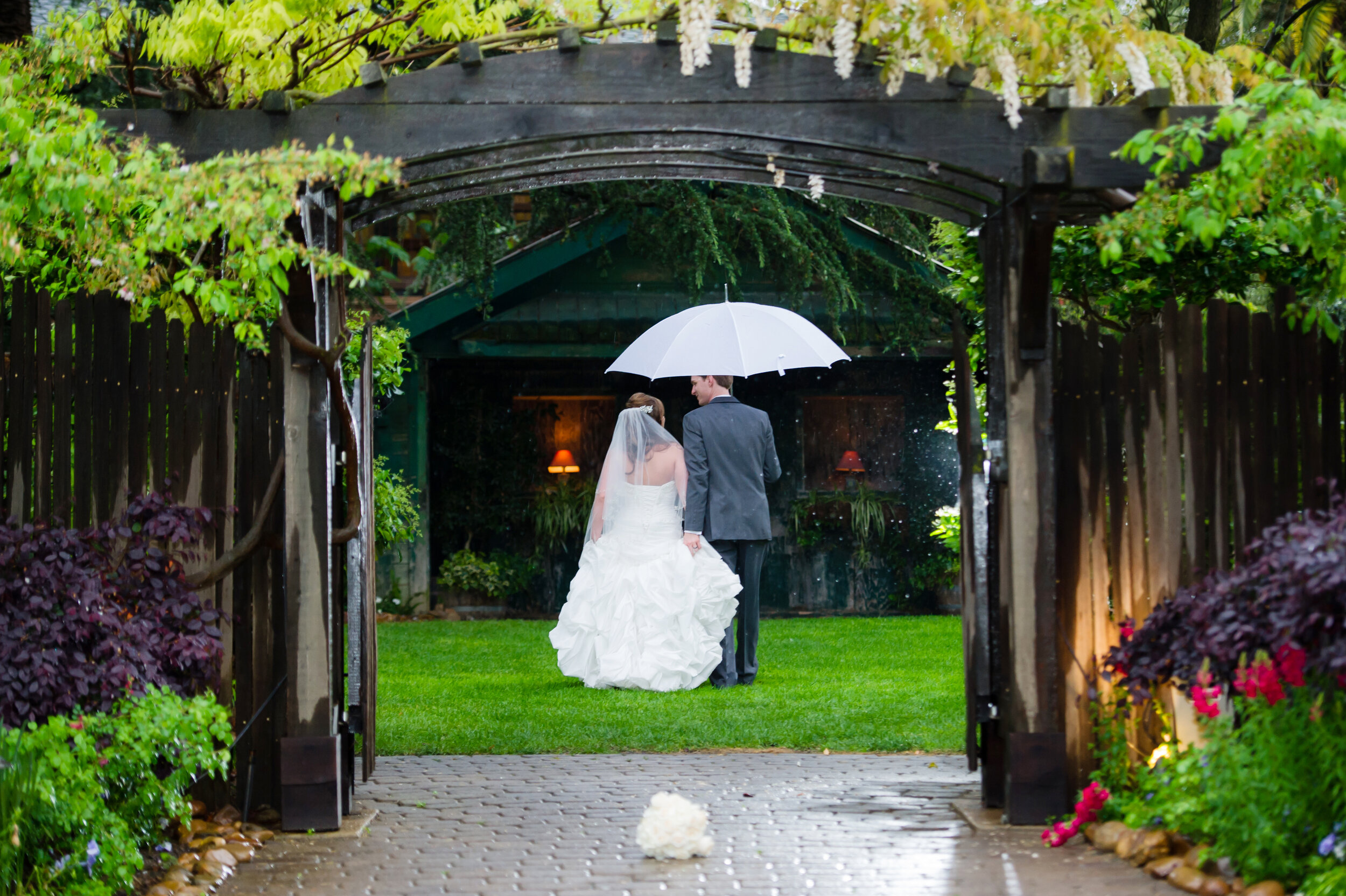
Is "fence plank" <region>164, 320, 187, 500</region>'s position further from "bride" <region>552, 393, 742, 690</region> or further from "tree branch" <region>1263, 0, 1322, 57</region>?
"tree branch" <region>1263, 0, 1322, 57</region>

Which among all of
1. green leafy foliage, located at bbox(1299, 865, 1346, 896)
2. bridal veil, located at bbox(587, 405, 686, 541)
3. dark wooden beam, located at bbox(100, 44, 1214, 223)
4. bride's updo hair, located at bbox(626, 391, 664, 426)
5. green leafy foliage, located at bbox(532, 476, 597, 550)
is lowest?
green leafy foliage, located at bbox(1299, 865, 1346, 896)

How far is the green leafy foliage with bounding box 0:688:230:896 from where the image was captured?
3.88 meters

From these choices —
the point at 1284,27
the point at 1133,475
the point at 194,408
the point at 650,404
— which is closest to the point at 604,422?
the point at 650,404

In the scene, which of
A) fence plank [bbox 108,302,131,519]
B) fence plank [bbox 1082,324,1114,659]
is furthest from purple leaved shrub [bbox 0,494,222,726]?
fence plank [bbox 1082,324,1114,659]

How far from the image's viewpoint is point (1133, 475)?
16.3ft

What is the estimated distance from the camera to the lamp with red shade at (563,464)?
14680mm

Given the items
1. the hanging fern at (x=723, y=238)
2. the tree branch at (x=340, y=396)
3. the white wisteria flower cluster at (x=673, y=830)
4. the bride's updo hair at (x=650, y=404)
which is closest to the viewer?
the white wisteria flower cluster at (x=673, y=830)

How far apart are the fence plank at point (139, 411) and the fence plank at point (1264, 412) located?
13.6 feet

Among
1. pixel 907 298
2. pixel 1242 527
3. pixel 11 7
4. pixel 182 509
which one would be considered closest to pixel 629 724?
pixel 182 509

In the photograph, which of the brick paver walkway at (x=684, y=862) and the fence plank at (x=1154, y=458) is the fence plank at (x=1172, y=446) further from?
the brick paver walkway at (x=684, y=862)

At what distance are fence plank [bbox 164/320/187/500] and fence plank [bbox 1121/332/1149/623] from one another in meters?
3.56

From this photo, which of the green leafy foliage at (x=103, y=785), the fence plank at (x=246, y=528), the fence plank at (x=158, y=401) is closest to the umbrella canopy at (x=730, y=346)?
the fence plank at (x=246, y=528)

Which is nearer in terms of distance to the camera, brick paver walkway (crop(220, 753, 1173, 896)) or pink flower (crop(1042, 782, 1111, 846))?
brick paver walkway (crop(220, 753, 1173, 896))

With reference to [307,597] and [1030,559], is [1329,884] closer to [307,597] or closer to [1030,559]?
[1030,559]
